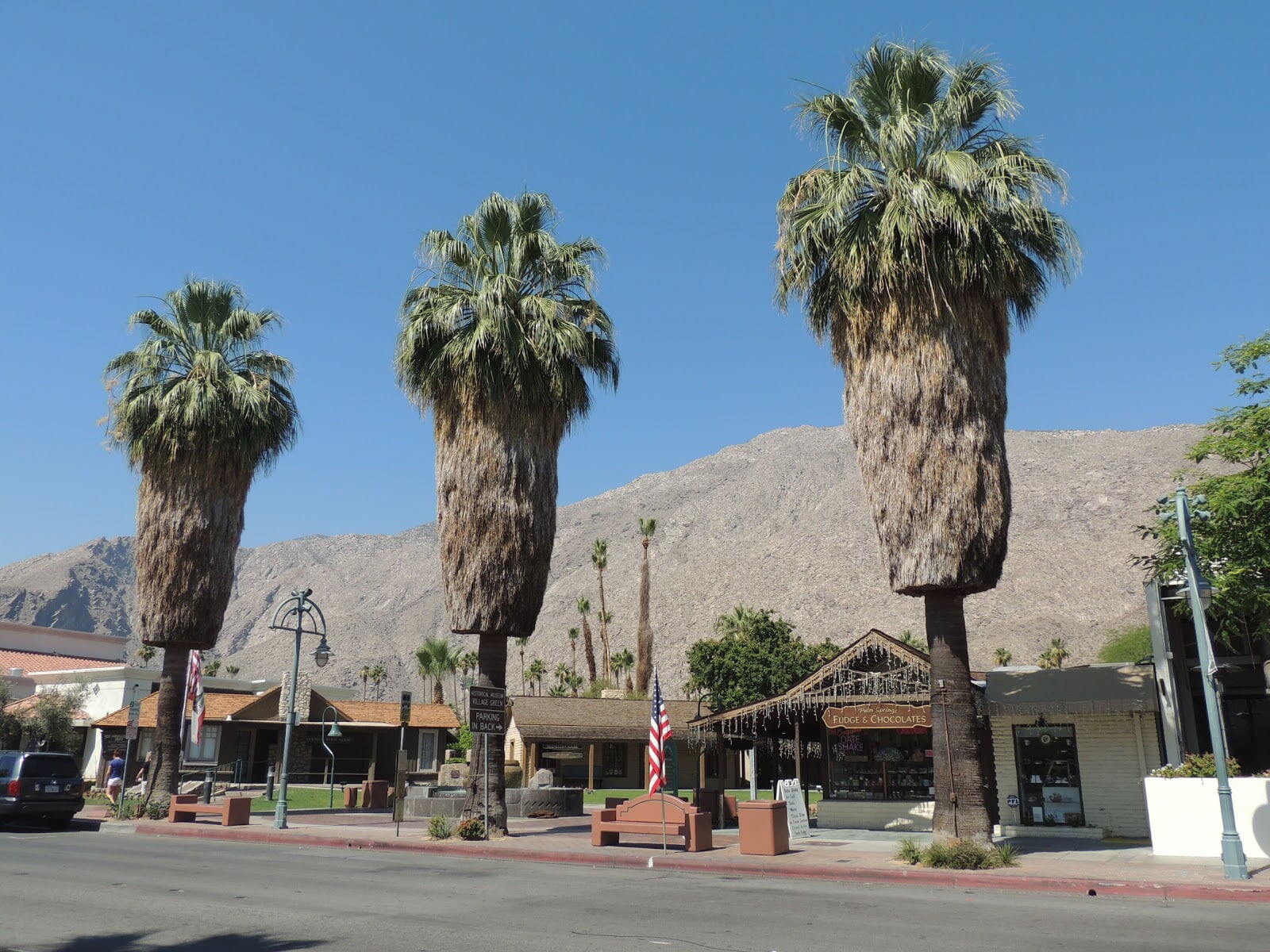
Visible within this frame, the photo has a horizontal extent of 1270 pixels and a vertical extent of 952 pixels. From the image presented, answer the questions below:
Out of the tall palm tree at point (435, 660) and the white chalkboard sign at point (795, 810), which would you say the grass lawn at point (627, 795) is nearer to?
the white chalkboard sign at point (795, 810)

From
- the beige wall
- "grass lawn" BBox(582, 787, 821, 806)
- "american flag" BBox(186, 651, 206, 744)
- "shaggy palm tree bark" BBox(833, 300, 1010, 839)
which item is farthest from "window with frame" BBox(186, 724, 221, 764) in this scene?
"shaggy palm tree bark" BBox(833, 300, 1010, 839)

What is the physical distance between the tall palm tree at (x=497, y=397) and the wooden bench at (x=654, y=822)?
287 centimetres

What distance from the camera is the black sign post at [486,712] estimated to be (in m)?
19.4

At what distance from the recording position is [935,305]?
55.5 ft

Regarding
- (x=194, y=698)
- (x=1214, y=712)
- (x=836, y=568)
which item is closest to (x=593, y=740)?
(x=194, y=698)

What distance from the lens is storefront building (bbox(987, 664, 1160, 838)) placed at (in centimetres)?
2053

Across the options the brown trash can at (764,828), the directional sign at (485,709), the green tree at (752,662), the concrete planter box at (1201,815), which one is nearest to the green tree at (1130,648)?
the green tree at (752,662)

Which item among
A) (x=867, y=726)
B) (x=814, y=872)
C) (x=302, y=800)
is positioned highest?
(x=867, y=726)

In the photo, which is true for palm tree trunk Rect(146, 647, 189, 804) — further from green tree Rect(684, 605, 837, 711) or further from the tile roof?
green tree Rect(684, 605, 837, 711)

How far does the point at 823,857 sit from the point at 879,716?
6.28 metres

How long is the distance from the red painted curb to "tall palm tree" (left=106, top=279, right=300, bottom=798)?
6.11 m

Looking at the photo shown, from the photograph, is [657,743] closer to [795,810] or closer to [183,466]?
[795,810]

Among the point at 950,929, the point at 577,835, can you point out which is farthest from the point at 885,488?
the point at 577,835

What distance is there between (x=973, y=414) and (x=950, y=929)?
374 inches
